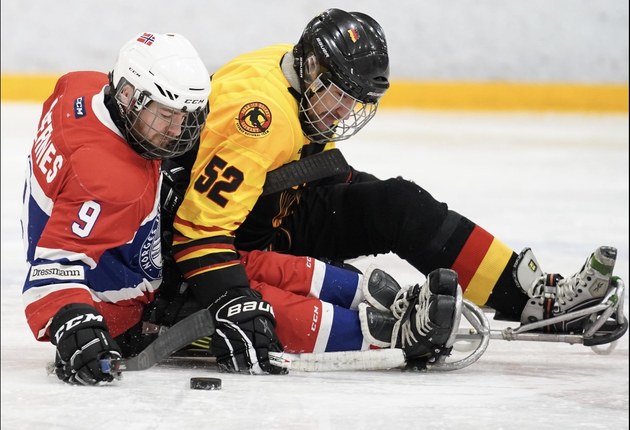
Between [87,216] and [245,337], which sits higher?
[87,216]

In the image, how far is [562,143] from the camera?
235 inches

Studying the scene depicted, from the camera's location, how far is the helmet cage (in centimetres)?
246

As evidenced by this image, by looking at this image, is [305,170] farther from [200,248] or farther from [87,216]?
[87,216]

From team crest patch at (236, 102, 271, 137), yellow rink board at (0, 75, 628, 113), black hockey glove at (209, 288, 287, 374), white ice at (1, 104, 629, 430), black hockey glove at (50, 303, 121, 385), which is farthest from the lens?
yellow rink board at (0, 75, 628, 113)

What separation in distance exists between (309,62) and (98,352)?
957 millimetres

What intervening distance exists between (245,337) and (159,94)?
22.8 inches

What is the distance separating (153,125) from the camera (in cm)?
247

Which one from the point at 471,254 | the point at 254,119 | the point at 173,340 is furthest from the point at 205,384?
the point at 471,254

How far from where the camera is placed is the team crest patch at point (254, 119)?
268cm

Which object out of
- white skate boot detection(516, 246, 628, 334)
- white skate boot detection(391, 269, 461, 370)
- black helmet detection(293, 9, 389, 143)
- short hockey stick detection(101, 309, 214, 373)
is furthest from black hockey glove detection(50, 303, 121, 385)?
white skate boot detection(516, 246, 628, 334)

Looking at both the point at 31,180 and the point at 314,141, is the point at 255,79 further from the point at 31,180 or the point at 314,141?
the point at 31,180

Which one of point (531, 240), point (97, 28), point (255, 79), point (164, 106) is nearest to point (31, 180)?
point (164, 106)

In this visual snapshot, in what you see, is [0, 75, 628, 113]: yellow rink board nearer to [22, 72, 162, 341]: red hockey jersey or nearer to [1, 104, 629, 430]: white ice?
[1, 104, 629, 430]: white ice

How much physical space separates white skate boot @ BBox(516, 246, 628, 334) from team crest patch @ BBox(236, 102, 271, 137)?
79 centimetres
